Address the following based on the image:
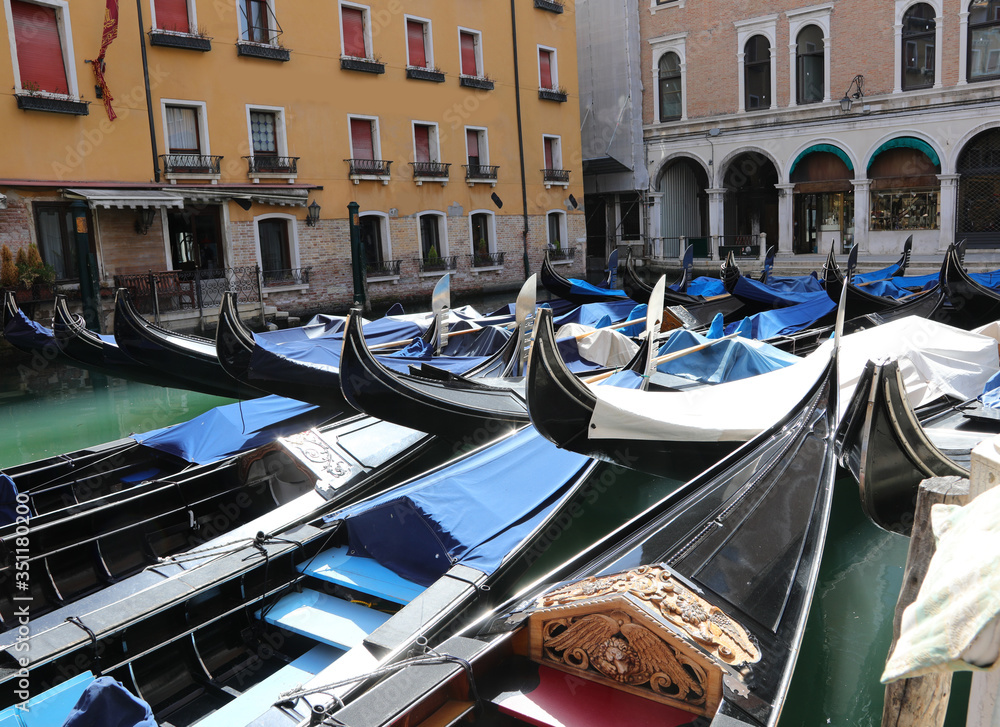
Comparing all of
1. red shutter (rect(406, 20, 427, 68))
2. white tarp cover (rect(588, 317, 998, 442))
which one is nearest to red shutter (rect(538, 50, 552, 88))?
red shutter (rect(406, 20, 427, 68))

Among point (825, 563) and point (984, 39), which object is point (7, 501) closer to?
point (825, 563)

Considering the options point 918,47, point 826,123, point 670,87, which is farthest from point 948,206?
point 670,87

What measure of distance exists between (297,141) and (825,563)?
8.32 m

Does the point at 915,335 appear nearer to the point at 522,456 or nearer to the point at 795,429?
the point at 795,429

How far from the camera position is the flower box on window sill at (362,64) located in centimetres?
1006

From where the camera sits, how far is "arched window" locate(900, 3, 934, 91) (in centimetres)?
1151

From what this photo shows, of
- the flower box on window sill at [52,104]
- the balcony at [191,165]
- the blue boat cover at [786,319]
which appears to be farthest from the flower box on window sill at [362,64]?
the blue boat cover at [786,319]

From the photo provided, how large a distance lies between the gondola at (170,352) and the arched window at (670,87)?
11.0 meters

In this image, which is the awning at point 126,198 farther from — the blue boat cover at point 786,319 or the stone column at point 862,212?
the stone column at point 862,212

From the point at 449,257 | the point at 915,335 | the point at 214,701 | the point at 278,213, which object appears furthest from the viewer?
the point at 449,257

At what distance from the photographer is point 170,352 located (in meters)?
5.31

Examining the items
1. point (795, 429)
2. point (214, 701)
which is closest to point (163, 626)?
point (214, 701)

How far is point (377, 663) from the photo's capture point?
6.48 ft

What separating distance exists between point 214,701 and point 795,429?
2.07 metres
